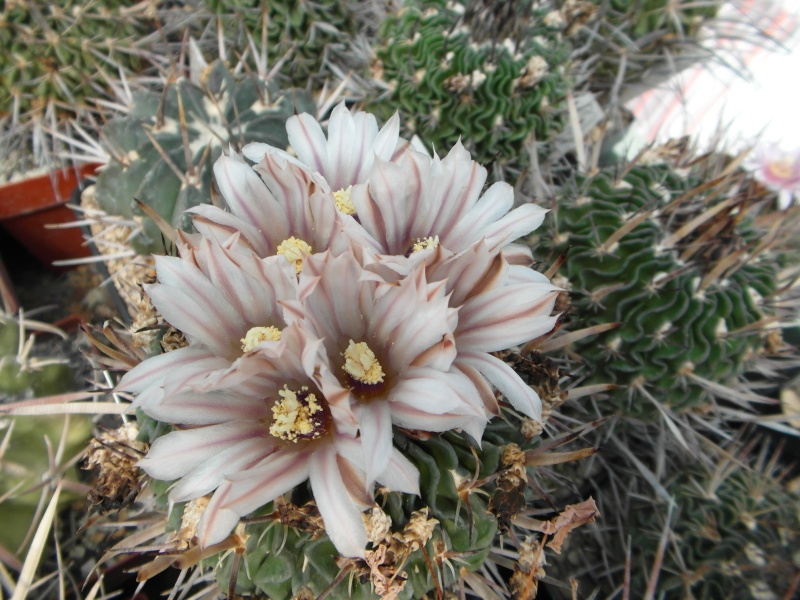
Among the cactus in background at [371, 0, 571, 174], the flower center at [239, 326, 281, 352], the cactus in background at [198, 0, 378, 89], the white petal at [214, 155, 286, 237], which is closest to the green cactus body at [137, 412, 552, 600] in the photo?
the flower center at [239, 326, 281, 352]

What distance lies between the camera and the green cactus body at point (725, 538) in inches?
42.4

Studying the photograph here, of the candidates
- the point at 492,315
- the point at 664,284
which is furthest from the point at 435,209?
the point at 664,284

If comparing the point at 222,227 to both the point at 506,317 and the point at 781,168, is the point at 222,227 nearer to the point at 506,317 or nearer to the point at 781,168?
the point at 506,317

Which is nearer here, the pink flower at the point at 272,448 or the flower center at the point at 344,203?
the pink flower at the point at 272,448

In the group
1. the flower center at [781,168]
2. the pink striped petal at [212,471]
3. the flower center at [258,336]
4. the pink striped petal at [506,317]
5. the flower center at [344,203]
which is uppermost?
the flower center at [344,203]

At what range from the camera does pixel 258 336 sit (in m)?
0.55

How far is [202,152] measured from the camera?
40.3 inches

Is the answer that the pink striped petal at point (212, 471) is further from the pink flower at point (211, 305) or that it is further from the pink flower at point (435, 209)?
the pink flower at point (435, 209)

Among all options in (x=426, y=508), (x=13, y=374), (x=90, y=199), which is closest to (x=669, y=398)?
(x=426, y=508)

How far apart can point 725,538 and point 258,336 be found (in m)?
1.02

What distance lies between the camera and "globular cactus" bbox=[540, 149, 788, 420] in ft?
3.22

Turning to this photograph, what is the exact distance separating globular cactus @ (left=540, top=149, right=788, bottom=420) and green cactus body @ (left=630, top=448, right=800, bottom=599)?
9.7 inches

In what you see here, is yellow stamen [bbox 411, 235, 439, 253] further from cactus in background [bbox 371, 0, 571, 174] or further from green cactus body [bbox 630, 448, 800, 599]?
green cactus body [bbox 630, 448, 800, 599]

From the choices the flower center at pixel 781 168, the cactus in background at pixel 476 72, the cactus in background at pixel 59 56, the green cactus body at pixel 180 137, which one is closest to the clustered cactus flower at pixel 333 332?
the green cactus body at pixel 180 137
